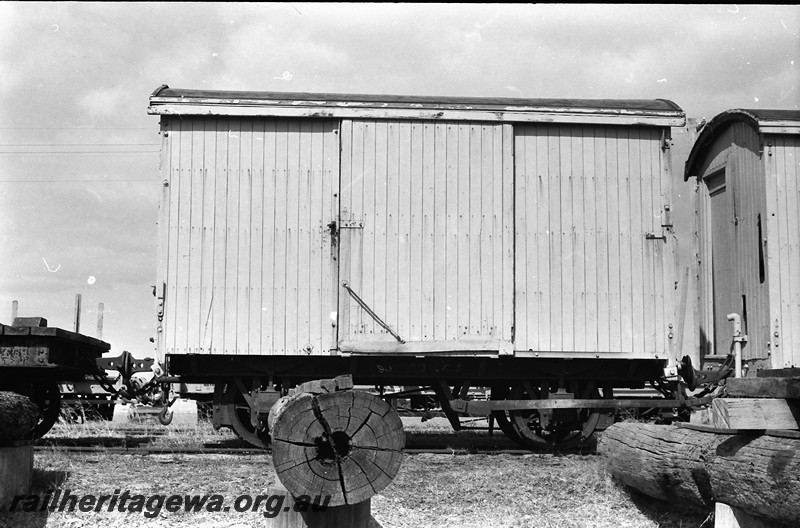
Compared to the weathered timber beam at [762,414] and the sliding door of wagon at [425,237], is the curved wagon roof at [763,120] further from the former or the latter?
the weathered timber beam at [762,414]

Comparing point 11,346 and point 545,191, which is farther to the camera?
point 545,191

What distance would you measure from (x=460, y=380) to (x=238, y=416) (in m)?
2.77

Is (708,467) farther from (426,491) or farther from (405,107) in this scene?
(405,107)

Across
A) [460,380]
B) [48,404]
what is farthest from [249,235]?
[460,380]

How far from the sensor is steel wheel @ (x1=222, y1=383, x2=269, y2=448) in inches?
392

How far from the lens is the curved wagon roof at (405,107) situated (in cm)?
994

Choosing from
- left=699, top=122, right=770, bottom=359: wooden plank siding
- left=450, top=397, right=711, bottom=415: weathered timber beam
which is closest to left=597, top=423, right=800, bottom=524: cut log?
left=450, top=397, right=711, bottom=415: weathered timber beam

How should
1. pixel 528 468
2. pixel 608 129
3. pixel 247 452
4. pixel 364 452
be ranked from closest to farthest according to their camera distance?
1. pixel 364 452
2. pixel 528 468
3. pixel 247 452
4. pixel 608 129

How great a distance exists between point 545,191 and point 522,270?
1023 mm

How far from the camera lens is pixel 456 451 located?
9617 millimetres

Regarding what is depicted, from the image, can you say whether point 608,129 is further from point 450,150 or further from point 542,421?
point 542,421

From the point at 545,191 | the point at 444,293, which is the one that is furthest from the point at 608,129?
the point at 444,293

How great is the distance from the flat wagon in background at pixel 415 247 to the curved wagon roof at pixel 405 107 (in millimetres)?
24

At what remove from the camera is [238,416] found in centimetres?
1030
